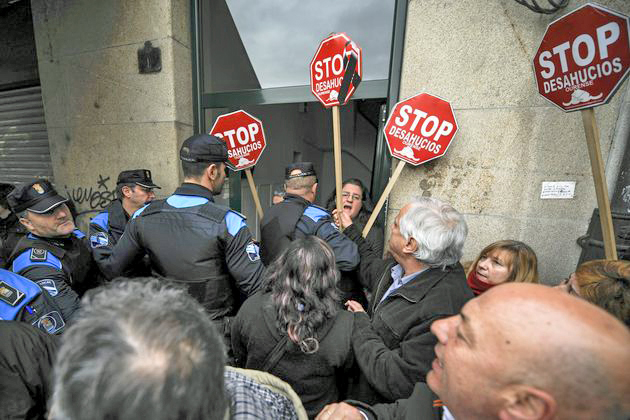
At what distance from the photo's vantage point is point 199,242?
1631mm

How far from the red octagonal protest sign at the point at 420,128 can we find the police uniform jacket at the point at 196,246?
4.80ft

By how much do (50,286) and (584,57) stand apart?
3.40 m

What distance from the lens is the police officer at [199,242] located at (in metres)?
1.64

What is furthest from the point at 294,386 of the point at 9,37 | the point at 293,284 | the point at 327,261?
the point at 9,37

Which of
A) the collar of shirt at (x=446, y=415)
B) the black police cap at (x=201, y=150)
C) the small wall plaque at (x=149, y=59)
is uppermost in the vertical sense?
the small wall plaque at (x=149, y=59)

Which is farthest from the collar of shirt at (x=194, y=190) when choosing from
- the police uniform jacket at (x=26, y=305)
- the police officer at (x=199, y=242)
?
the police uniform jacket at (x=26, y=305)

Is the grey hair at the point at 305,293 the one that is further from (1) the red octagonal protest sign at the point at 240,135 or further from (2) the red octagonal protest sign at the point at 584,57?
(2) the red octagonal protest sign at the point at 584,57

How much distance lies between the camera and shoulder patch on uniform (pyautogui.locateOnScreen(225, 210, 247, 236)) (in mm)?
1691

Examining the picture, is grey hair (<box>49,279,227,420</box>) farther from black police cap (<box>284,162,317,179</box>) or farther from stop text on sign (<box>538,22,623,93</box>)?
stop text on sign (<box>538,22,623,93</box>)

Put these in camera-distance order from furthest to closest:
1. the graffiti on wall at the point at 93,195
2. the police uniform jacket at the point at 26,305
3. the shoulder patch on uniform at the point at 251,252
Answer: the graffiti on wall at the point at 93,195 < the shoulder patch on uniform at the point at 251,252 < the police uniform jacket at the point at 26,305

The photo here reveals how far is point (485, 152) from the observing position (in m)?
2.42

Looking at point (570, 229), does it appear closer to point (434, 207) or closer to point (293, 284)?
point (434, 207)

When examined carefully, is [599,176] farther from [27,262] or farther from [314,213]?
[27,262]

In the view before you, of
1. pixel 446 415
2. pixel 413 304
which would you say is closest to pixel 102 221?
pixel 413 304
